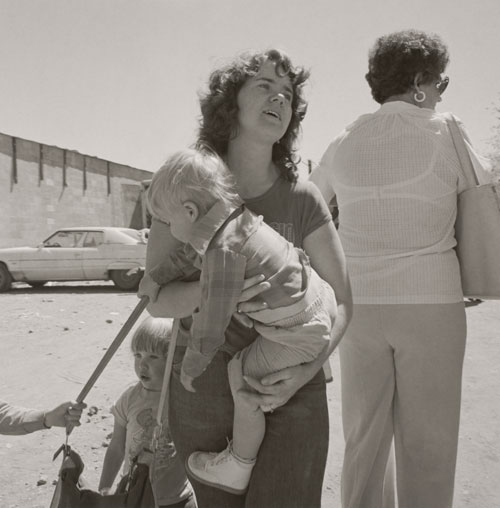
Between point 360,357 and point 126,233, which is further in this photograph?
point 126,233

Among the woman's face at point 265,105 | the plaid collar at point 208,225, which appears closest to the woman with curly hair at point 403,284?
the woman's face at point 265,105

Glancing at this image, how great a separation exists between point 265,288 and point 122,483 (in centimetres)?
94

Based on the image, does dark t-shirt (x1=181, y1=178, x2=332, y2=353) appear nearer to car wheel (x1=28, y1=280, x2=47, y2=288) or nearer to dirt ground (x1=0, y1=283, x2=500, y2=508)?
dirt ground (x1=0, y1=283, x2=500, y2=508)

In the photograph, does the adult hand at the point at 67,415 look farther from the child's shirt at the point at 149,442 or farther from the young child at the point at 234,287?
the young child at the point at 234,287

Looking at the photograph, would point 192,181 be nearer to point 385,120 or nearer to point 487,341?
point 385,120

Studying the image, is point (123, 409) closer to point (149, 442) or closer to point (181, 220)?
point (149, 442)

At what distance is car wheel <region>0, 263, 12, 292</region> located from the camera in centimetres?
1478

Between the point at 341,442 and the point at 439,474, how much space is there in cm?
202

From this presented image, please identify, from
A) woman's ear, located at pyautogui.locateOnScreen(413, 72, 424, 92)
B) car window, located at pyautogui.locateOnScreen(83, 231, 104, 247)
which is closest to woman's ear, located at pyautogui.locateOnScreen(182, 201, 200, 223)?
woman's ear, located at pyautogui.locateOnScreen(413, 72, 424, 92)

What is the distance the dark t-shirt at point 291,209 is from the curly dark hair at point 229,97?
6 cm

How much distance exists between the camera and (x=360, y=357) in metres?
2.64

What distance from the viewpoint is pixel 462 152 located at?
251 centimetres

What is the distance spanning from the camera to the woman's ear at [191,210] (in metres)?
1.75

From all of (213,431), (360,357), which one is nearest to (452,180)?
(360,357)
